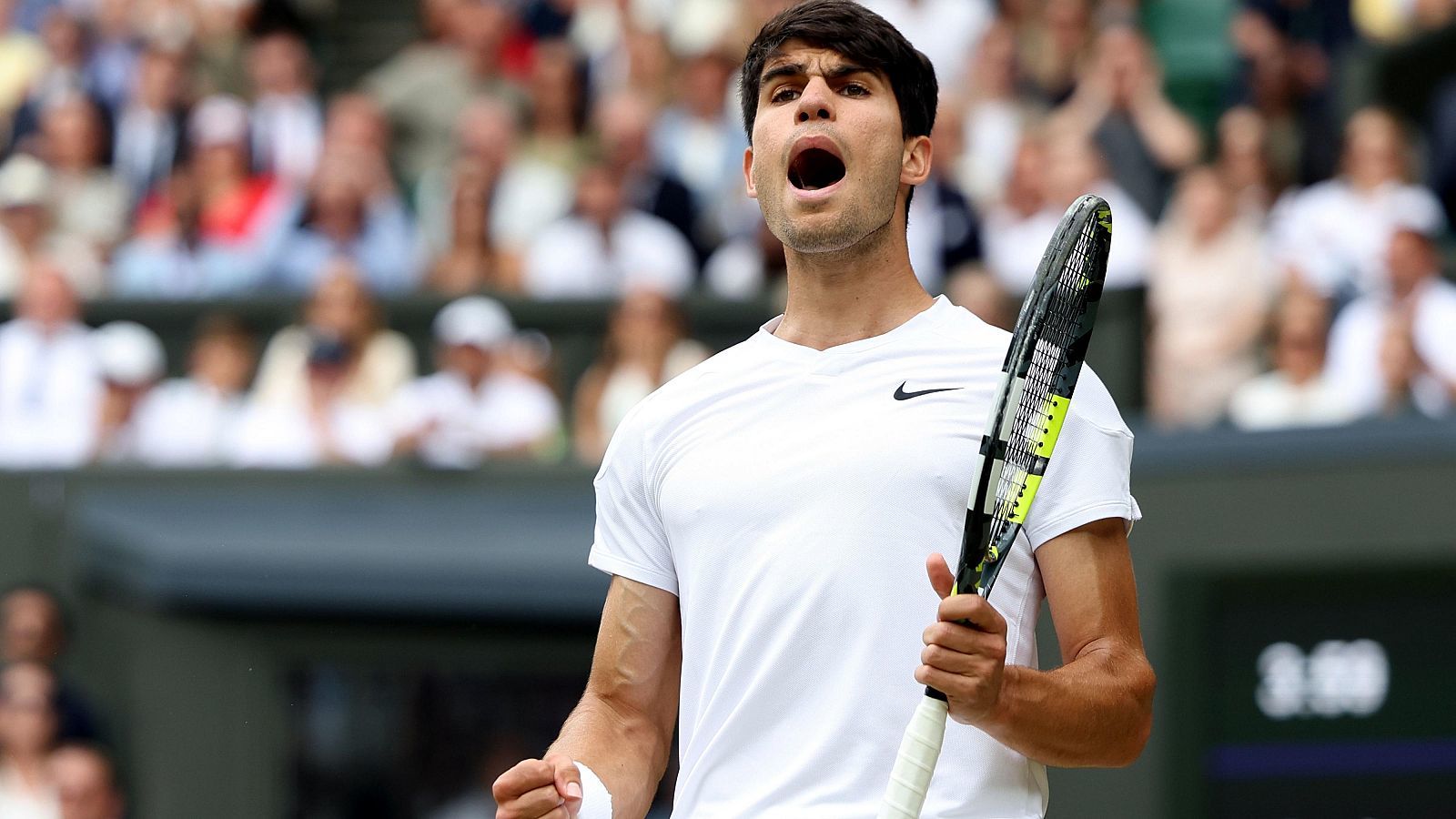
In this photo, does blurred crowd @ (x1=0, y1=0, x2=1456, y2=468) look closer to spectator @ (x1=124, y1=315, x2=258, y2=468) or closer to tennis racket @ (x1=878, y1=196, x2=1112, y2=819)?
spectator @ (x1=124, y1=315, x2=258, y2=468)

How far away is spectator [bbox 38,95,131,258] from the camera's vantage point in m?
11.1

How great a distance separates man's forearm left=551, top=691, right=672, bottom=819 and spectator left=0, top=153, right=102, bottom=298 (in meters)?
7.60

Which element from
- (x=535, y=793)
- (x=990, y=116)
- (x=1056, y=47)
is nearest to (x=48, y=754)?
(x=990, y=116)

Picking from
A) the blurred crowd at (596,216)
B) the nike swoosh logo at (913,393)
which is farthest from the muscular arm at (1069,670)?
the blurred crowd at (596,216)

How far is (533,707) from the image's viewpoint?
8523 mm

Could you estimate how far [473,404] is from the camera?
29.3 ft

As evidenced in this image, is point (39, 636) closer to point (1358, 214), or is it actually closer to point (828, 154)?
point (1358, 214)

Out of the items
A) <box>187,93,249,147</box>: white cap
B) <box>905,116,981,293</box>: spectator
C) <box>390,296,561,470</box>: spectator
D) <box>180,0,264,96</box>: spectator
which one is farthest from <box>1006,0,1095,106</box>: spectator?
<box>180,0,264,96</box>: spectator

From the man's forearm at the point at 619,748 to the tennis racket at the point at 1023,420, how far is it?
1.80ft

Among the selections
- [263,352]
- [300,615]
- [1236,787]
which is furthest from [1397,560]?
[263,352]

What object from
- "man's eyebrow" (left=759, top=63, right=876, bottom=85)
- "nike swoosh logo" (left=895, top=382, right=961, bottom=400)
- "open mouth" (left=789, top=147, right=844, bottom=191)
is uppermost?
"man's eyebrow" (left=759, top=63, right=876, bottom=85)

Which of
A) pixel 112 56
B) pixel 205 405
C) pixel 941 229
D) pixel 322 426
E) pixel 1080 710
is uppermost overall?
pixel 112 56

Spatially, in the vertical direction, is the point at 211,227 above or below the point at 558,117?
below

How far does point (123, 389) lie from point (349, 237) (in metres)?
1.20
